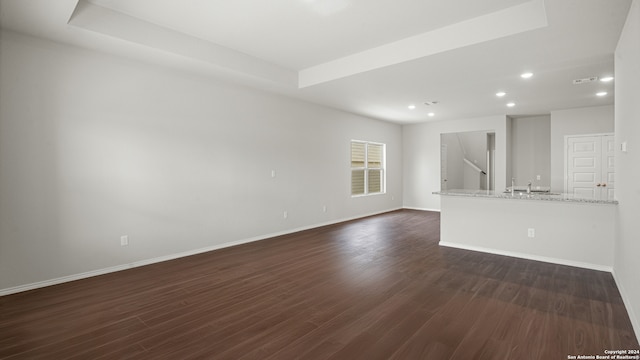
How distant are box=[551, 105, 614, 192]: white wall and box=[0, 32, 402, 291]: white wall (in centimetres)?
599

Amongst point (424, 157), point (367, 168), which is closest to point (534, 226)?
point (367, 168)

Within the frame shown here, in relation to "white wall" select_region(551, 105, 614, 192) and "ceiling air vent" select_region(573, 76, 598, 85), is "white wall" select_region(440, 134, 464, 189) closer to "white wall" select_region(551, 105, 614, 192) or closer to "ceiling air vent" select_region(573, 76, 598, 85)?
"white wall" select_region(551, 105, 614, 192)

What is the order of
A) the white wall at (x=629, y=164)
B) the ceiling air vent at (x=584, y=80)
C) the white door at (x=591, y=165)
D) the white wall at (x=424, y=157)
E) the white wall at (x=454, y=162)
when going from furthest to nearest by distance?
the white wall at (x=454, y=162) → the white wall at (x=424, y=157) → the white door at (x=591, y=165) → the ceiling air vent at (x=584, y=80) → the white wall at (x=629, y=164)

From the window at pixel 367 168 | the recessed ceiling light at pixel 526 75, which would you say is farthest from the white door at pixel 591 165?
the window at pixel 367 168

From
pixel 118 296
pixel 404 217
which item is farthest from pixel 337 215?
pixel 118 296

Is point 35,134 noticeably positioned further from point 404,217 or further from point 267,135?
point 404,217

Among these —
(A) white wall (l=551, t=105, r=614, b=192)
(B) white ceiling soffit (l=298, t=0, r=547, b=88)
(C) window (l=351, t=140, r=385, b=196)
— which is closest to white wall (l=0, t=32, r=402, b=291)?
(B) white ceiling soffit (l=298, t=0, r=547, b=88)

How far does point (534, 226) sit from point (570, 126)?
4.21 meters

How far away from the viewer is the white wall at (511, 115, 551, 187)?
301 inches

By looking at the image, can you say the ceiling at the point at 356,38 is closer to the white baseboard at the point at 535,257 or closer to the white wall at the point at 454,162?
the white baseboard at the point at 535,257

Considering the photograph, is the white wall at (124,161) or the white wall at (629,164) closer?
the white wall at (629,164)

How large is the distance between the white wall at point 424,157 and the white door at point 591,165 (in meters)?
1.53

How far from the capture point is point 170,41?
3600 mm

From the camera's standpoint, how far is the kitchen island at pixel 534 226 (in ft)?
11.9
